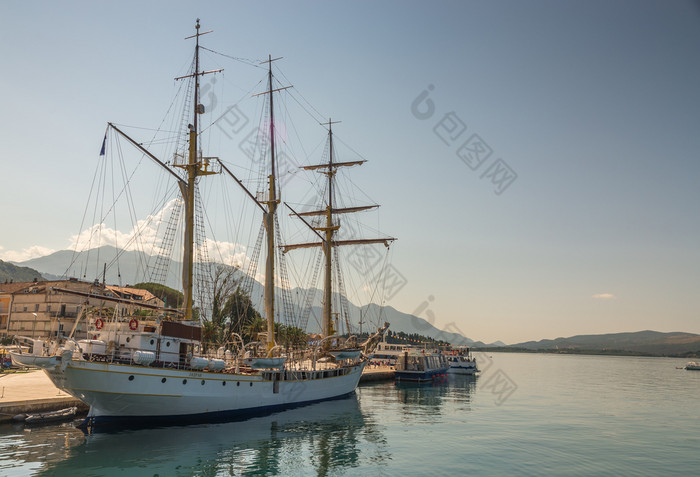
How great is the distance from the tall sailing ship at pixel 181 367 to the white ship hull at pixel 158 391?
0.18ft

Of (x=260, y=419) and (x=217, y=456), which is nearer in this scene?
(x=217, y=456)

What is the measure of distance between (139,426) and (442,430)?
19715 millimetres

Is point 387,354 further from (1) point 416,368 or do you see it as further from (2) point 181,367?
(2) point 181,367

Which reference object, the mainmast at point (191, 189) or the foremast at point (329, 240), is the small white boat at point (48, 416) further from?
the foremast at point (329, 240)

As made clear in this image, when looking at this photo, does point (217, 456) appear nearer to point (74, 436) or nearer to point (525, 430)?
point (74, 436)

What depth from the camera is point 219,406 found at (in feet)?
106

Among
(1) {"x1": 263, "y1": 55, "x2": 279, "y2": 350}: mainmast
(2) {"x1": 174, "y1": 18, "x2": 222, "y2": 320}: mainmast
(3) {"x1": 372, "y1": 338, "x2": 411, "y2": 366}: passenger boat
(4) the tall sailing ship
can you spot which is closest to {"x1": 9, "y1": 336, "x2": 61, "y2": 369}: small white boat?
(4) the tall sailing ship

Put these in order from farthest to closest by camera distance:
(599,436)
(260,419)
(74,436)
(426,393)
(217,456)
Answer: (426,393) < (260,419) < (599,436) < (74,436) < (217,456)

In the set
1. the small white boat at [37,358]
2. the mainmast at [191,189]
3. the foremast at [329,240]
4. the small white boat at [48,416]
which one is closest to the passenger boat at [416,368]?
the foremast at [329,240]

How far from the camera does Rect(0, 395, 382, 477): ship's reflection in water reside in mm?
20547

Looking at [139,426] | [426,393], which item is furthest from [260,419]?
[426,393]

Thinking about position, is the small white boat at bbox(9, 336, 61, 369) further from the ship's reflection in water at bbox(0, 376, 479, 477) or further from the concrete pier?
the ship's reflection in water at bbox(0, 376, 479, 477)

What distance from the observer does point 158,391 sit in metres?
28.3

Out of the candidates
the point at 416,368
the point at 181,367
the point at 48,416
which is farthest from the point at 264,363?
the point at 416,368
